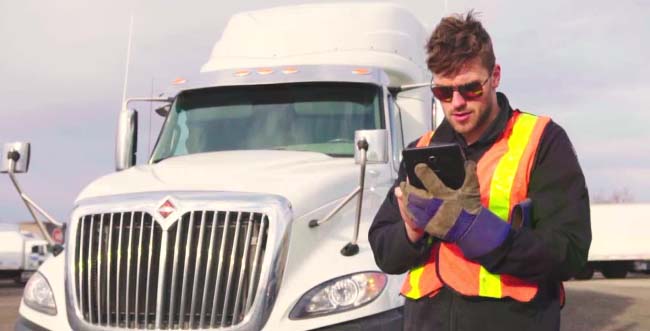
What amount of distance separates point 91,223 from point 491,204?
325 centimetres

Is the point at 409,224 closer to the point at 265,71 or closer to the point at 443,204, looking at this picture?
the point at 443,204

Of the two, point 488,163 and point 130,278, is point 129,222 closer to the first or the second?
point 130,278

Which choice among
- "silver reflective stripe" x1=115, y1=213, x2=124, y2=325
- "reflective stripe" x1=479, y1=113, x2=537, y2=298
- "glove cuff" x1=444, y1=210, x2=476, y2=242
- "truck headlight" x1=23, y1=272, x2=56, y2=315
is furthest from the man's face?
"truck headlight" x1=23, y1=272, x2=56, y2=315

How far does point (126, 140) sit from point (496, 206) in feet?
16.9

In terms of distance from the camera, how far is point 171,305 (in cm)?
496

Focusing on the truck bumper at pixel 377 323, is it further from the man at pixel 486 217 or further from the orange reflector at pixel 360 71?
the orange reflector at pixel 360 71

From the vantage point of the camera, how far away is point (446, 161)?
2479mm

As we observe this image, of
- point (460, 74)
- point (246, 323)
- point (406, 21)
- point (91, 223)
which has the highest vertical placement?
point (406, 21)

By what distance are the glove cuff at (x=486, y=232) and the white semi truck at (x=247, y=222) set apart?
2.53m

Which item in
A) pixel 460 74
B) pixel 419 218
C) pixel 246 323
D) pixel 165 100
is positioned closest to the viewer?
pixel 419 218

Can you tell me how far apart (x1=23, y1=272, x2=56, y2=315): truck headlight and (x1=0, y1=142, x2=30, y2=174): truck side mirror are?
0.84 m

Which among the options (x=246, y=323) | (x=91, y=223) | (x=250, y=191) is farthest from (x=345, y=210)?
(x=91, y=223)

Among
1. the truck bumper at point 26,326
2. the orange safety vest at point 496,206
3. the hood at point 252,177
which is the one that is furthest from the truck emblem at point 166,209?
the orange safety vest at point 496,206

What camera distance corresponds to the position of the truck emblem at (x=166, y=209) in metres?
5.07
